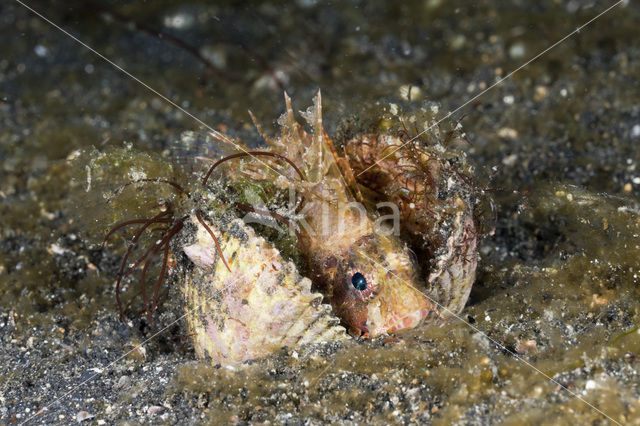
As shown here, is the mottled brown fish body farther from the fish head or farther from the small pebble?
the small pebble

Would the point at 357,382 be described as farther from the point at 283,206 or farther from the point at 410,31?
the point at 410,31

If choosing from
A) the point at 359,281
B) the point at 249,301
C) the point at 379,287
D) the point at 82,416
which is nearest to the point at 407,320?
the point at 379,287

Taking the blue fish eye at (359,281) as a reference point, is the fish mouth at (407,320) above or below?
below

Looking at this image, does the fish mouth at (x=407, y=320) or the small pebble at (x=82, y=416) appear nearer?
the small pebble at (x=82, y=416)

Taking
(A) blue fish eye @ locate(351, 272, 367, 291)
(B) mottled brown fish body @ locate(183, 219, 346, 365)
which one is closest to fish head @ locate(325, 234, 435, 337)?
(A) blue fish eye @ locate(351, 272, 367, 291)

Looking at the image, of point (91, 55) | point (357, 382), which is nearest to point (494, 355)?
point (357, 382)

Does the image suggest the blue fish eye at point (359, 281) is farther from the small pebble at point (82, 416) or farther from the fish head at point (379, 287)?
the small pebble at point (82, 416)

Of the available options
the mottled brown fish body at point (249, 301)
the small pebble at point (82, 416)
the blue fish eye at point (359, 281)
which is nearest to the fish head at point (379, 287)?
the blue fish eye at point (359, 281)
